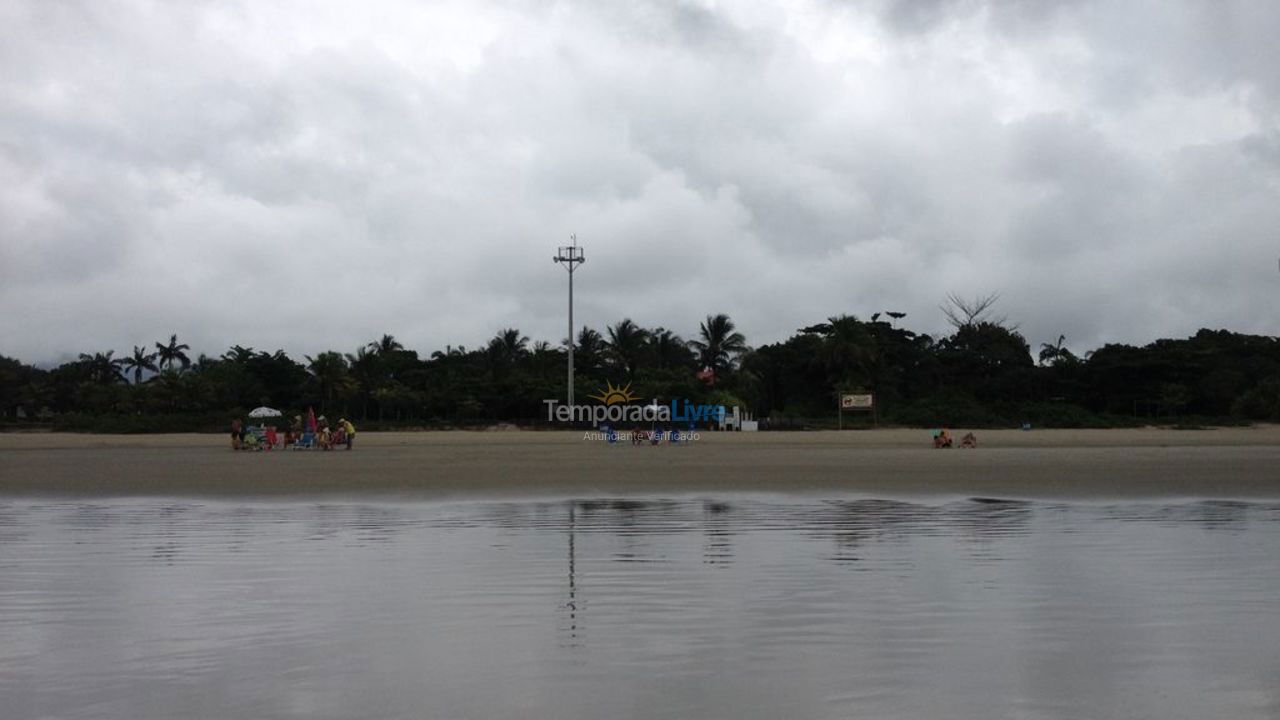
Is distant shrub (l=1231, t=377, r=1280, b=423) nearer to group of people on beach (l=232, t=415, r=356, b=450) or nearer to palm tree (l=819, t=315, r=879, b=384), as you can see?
palm tree (l=819, t=315, r=879, b=384)

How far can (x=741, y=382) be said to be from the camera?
82.3m

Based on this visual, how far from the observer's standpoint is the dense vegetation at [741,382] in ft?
243

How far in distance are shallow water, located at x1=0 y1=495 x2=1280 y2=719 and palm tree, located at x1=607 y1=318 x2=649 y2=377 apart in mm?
74014

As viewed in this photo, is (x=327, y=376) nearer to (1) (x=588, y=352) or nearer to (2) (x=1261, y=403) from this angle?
(1) (x=588, y=352)

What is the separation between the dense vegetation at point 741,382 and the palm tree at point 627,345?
0.43ft

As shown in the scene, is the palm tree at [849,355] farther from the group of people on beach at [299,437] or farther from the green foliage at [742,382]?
the group of people on beach at [299,437]

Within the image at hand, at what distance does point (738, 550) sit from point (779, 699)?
17.8ft

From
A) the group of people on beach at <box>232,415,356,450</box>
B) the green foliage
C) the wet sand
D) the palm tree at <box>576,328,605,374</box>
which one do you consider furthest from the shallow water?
the palm tree at <box>576,328,605,374</box>

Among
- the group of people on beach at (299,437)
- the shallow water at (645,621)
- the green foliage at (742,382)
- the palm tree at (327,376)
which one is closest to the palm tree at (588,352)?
the green foliage at (742,382)

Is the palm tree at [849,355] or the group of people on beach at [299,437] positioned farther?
the palm tree at [849,355]

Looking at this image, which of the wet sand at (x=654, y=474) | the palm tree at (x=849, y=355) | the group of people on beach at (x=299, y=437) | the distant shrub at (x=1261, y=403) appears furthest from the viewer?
the palm tree at (x=849, y=355)

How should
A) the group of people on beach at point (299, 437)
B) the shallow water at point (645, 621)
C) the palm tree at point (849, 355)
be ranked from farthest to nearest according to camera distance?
the palm tree at point (849, 355), the group of people on beach at point (299, 437), the shallow water at point (645, 621)

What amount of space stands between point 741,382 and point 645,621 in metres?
75.7

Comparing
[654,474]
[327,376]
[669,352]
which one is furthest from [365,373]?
[654,474]
